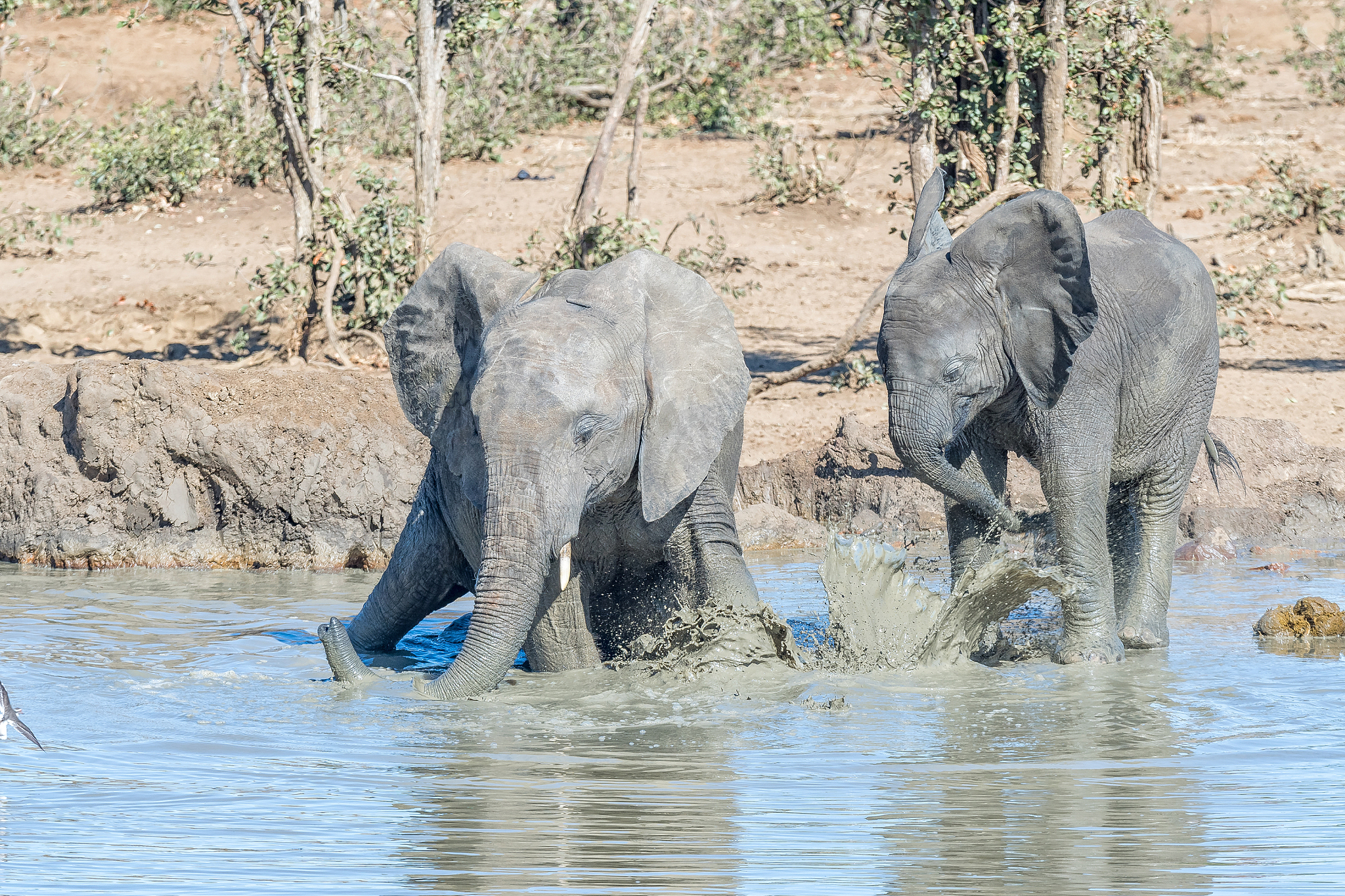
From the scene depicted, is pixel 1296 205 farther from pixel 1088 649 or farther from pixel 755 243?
pixel 1088 649

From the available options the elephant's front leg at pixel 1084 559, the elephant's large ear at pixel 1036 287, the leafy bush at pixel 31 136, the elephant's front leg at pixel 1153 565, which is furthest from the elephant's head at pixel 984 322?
the leafy bush at pixel 31 136

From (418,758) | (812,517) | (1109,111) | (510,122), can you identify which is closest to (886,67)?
(510,122)

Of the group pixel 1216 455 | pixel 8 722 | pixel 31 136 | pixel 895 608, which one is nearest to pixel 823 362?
pixel 1216 455

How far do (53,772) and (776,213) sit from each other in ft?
34.4

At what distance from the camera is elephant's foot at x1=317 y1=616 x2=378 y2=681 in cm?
598

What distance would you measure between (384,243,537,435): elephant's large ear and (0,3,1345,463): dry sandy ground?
4104 millimetres

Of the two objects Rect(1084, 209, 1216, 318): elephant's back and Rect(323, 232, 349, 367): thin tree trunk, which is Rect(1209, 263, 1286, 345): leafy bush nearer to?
Rect(1084, 209, 1216, 318): elephant's back

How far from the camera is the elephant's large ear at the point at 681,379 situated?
18.0 feet

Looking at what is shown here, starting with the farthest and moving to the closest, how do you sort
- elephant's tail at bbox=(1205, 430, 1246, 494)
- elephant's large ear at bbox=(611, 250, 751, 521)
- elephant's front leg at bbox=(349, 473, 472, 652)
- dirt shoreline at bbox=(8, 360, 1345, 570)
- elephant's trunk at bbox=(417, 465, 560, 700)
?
dirt shoreline at bbox=(8, 360, 1345, 570) → elephant's tail at bbox=(1205, 430, 1246, 494) → elephant's front leg at bbox=(349, 473, 472, 652) → elephant's large ear at bbox=(611, 250, 751, 521) → elephant's trunk at bbox=(417, 465, 560, 700)

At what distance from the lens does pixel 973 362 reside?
602cm

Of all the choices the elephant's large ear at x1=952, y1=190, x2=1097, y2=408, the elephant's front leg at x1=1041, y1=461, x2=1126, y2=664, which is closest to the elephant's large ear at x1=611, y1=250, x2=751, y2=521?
the elephant's large ear at x1=952, y1=190, x2=1097, y2=408

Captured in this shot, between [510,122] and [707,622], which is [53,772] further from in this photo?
[510,122]

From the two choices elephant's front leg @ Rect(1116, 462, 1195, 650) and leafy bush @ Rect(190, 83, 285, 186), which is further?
leafy bush @ Rect(190, 83, 285, 186)

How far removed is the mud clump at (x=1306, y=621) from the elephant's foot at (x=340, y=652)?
3389 millimetres
